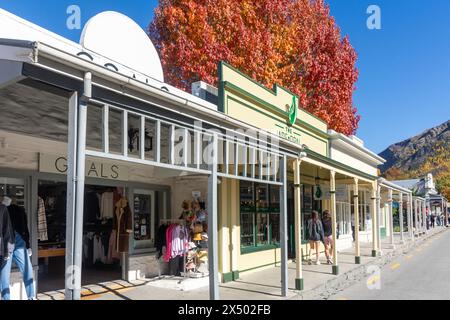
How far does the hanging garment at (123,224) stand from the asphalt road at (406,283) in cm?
449

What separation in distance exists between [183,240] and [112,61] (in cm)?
411

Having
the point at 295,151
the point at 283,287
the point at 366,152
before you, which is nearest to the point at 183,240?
the point at 283,287

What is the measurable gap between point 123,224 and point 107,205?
4.88 ft

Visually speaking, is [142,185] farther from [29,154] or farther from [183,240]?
[29,154]

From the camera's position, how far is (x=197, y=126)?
697 cm

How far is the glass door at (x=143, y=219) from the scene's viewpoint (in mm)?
10594

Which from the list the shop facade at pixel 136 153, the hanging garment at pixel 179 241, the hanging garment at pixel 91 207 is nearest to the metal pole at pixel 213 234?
the shop facade at pixel 136 153

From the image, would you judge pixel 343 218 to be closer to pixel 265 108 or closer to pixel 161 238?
pixel 265 108

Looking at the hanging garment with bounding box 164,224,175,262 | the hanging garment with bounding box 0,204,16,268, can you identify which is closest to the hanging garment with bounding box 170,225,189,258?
the hanging garment with bounding box 164,224,175,262

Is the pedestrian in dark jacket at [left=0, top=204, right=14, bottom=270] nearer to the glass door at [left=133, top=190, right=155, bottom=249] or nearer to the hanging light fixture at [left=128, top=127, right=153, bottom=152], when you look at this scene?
the hanging light fixture at [left=128, top=127, right=153, bottom=152]

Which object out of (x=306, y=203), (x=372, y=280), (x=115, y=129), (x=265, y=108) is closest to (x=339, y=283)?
(x=372, y=280)

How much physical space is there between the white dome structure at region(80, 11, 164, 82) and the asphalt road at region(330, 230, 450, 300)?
6.51 m

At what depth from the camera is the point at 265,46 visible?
23.5 m

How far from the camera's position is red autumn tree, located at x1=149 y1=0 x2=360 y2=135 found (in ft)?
74.6
